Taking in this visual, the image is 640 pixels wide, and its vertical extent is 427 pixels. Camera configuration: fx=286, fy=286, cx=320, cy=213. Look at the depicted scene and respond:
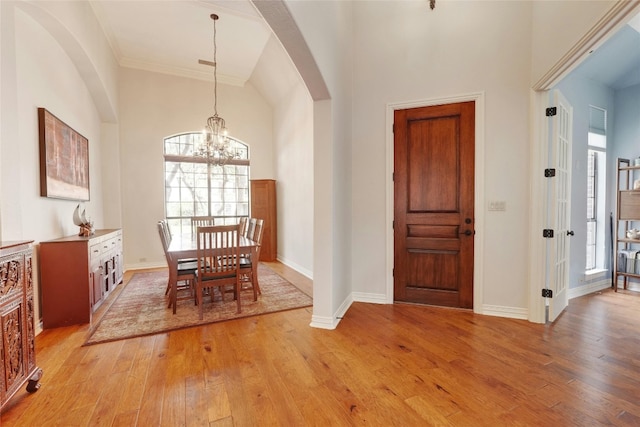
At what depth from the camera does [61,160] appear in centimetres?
335

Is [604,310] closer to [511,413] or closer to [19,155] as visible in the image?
[511,413]

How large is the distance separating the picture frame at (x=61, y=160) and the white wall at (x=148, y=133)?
1310 mm

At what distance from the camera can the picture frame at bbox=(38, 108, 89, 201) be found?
2.97 m

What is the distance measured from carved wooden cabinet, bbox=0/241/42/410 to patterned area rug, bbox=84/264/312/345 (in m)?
0.75

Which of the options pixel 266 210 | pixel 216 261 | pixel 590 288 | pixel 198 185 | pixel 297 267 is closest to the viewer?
pixel 216 261

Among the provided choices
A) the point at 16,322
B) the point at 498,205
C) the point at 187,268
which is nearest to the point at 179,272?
the point at 187,268

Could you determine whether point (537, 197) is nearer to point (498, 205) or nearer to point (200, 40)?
point (498, 205)

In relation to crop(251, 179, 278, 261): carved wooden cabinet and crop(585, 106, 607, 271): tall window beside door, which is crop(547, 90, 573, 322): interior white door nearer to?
crop(585, 106, 607, 271): tall window beside door

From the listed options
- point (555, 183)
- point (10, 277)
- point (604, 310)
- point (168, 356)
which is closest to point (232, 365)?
point (168, 356)

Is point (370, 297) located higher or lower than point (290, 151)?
lower

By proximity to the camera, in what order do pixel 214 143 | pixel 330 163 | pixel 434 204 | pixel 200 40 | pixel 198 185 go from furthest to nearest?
pixel 198 185, pixel 200 40, pixel 214 143, pixel 434 204, pixel 330 163

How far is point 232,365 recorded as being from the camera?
7.00ft

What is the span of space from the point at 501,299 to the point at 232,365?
2723mm

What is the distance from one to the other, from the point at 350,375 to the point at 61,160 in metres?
3.92
